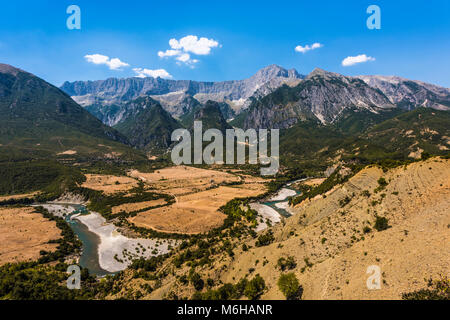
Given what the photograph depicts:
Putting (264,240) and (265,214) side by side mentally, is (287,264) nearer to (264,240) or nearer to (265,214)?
(264,240)

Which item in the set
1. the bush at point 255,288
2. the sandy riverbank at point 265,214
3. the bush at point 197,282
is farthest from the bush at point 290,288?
the sandy riverbank at point 265,214

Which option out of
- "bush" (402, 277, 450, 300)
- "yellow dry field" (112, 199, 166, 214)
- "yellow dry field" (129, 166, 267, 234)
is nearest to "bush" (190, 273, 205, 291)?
"bush" (402, 277, 450, 300)

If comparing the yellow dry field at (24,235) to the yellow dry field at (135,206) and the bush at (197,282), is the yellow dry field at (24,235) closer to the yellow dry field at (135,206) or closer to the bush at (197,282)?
the yellow dry field at (135,206)

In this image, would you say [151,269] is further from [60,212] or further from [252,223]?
[60,212]

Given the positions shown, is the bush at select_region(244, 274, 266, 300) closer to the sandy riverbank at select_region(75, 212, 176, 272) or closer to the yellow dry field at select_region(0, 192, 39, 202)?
the sandy riverbank at select_region(75, 212, 176, 272)

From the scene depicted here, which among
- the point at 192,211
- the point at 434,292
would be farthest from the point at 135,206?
the point at 434,292
